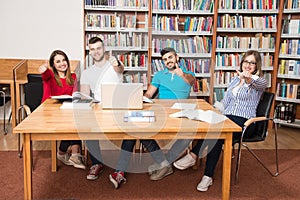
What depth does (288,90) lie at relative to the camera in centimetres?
487

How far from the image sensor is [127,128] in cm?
230

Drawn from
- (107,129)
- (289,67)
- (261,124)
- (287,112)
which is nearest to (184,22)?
(289,67)

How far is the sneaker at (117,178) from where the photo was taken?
2.92 meters

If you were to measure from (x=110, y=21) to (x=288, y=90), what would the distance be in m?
2.53

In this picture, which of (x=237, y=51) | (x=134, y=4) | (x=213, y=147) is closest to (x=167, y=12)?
(x=134, y=4)

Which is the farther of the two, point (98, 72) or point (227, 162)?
point (98, 72)

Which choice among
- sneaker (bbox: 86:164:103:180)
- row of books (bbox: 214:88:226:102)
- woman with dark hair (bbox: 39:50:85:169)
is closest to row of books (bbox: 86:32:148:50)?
row of books (bbox: 214:88:226:102)

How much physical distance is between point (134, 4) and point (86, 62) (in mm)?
995

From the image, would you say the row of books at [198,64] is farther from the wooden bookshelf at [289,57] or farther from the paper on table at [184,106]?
the paper on table at [184,106]

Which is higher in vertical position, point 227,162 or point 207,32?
point 207,32

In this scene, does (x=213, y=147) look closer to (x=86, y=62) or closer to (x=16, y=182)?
(x=16, y=182)

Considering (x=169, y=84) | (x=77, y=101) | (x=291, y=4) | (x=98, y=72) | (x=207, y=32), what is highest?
(x=291, y=4)

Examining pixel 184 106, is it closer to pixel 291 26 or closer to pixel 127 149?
pixel 127 149

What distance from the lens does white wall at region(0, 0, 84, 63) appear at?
4848 millimetres
